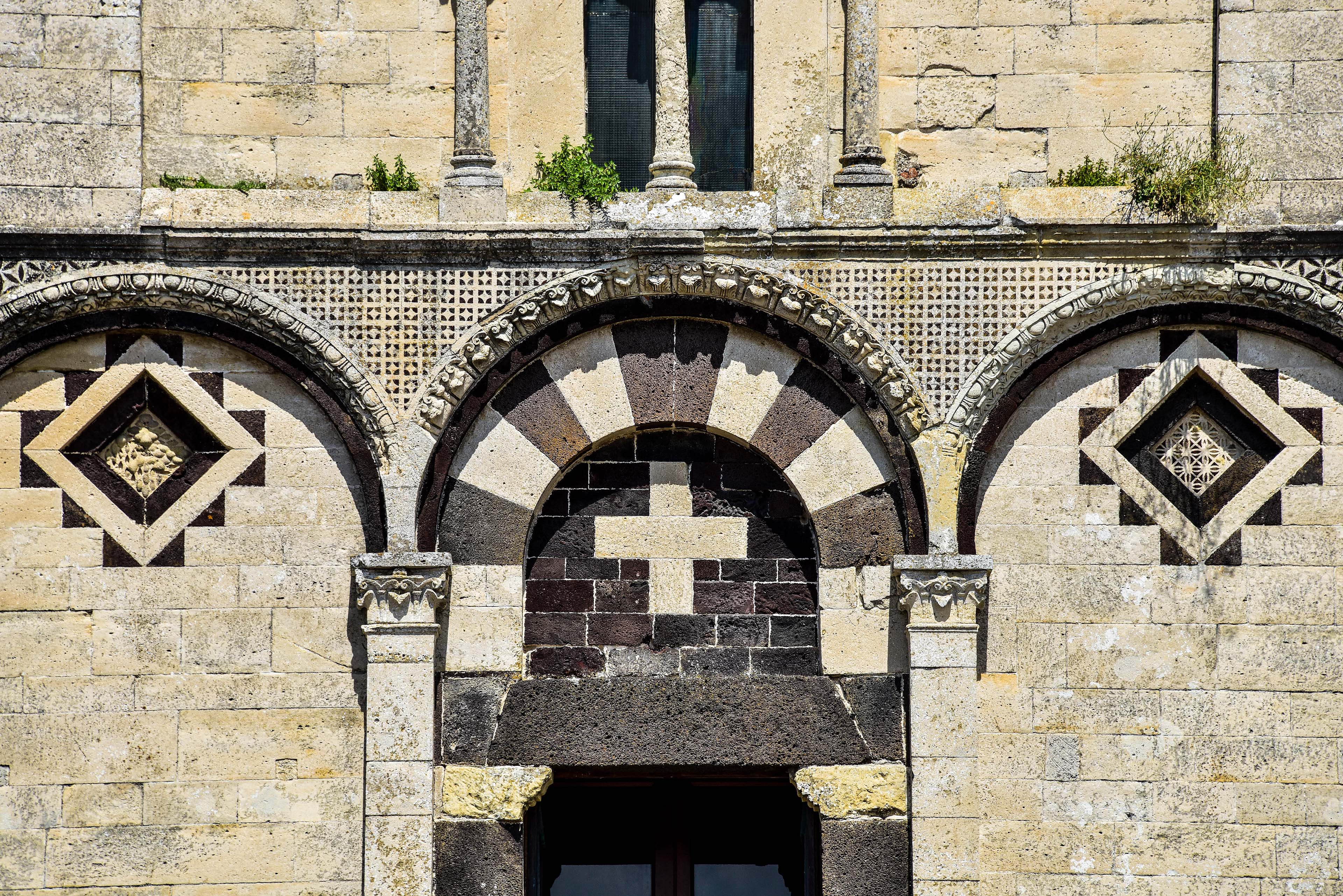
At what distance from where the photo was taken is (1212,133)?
7270 mm

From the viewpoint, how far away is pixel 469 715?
7020 mm

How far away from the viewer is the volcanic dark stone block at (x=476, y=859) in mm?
6926

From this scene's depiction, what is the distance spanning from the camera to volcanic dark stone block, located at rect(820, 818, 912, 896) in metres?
6.91

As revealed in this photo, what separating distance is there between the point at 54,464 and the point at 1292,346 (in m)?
6.20

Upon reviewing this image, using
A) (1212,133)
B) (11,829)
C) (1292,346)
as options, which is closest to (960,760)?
(1292,346)

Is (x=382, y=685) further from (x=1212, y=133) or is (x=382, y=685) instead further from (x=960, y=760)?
(x=1212, y=133)

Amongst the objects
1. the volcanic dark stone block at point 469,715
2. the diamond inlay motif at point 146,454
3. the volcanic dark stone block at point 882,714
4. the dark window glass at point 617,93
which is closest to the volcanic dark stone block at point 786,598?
the volcanic dark stone block at point 882,714

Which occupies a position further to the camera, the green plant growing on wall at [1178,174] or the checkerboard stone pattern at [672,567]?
the checkerboard stone pattern at [672,567]

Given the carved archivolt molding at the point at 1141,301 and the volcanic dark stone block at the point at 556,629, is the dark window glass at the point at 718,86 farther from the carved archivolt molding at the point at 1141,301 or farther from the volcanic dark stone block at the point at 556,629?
the volcanic dark stone block at the point at 556,629

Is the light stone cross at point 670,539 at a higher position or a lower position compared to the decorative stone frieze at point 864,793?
higher

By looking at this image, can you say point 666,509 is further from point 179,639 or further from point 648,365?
point 179,639

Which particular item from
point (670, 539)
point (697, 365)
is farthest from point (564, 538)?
point (697, 365)

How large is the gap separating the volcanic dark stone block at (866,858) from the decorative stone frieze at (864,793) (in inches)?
1.8

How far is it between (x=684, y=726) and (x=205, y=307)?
3.14 metres
